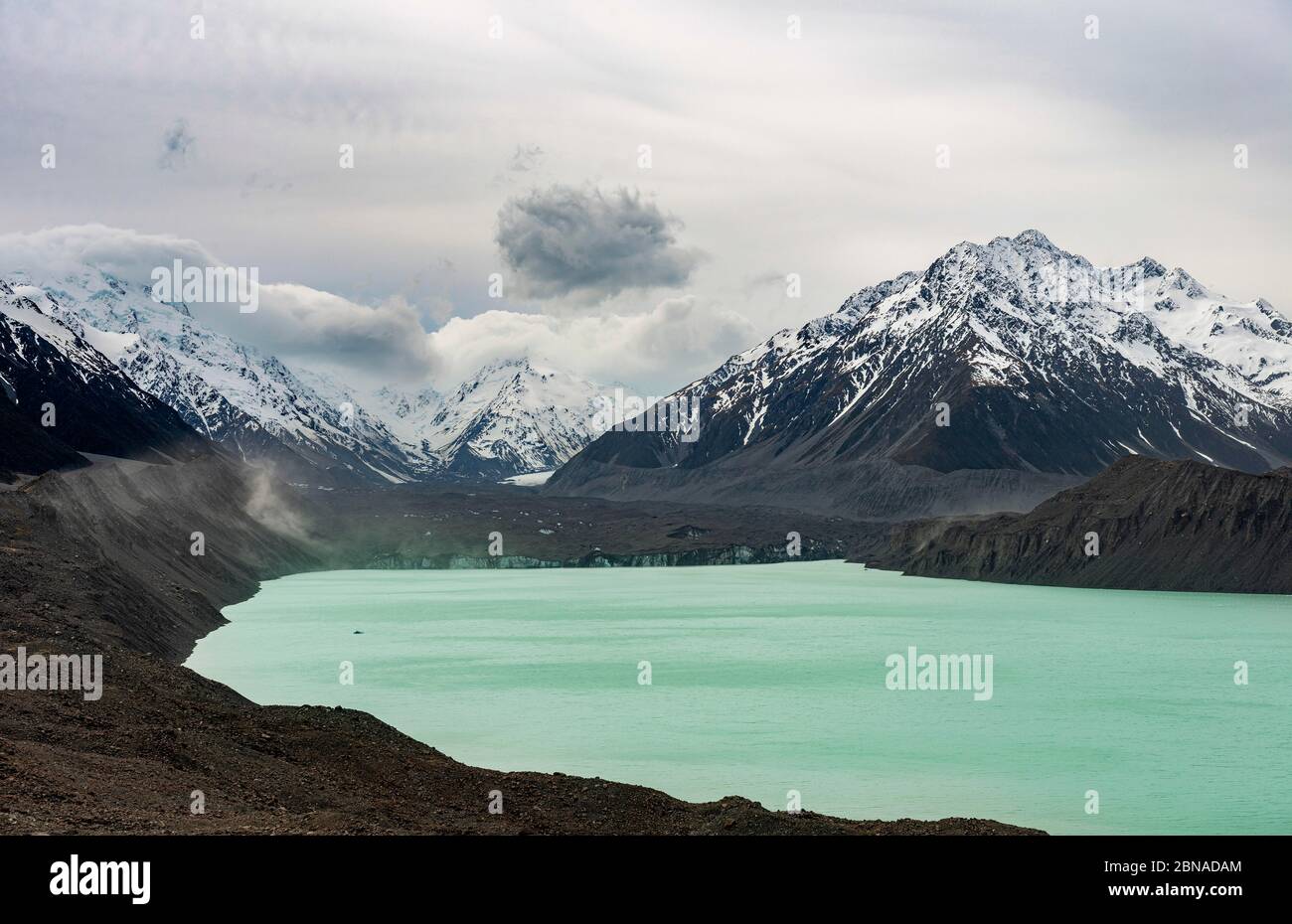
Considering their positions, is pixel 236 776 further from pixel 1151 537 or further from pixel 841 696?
pixel 1151 537

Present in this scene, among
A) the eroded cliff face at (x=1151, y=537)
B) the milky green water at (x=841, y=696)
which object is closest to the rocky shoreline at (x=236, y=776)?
the milky green water at (x=841, y=696)

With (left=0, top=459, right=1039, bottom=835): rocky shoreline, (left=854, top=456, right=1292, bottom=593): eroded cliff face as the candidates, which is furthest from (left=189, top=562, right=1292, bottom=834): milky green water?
(left=854, top=456, right=1292, bottom=593): eroded cliff face

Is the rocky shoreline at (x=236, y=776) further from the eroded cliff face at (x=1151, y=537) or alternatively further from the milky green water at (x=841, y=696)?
the eroded cliff face at (x=1151, y=537)

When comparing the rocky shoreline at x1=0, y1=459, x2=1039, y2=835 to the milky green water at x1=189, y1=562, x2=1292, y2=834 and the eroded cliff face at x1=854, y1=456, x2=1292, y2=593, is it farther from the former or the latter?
the eroded cliff face at x1=854, y1=456, x2=1292, y2=593
